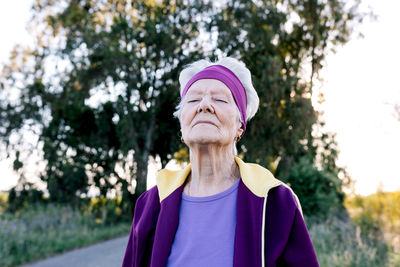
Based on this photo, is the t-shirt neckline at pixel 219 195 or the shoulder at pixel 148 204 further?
the shoulder at pixel 148 204

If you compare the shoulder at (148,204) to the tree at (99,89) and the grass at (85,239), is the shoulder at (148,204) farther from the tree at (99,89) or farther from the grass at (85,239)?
the tree at (99,89)

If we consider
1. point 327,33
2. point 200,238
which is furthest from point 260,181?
point 327,33

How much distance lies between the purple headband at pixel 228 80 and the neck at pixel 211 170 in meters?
0.22

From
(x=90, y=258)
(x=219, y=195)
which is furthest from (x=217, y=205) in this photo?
(x=90, y=258)

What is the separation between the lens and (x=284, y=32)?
15.9m

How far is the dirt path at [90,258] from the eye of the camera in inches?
294

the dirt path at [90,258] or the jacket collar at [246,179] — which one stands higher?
the jacket collar at [246,179]

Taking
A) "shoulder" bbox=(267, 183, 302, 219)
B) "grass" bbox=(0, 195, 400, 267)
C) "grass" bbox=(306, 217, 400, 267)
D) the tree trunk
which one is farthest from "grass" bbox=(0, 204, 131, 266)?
"shoulder" bbox=(267, 183, 302, 219)

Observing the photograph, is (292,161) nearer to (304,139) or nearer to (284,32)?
(304,139)

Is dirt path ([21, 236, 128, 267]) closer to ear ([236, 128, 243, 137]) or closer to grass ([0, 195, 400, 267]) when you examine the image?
grass ([0, 195, 400, 267])

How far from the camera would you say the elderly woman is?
1602 millimetres

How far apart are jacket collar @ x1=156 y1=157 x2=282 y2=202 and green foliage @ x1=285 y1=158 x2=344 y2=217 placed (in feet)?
34.4

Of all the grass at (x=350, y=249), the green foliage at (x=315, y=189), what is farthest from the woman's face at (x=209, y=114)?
the green foliage at (x=315, y=189)

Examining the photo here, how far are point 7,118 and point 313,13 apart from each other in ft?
43.2
